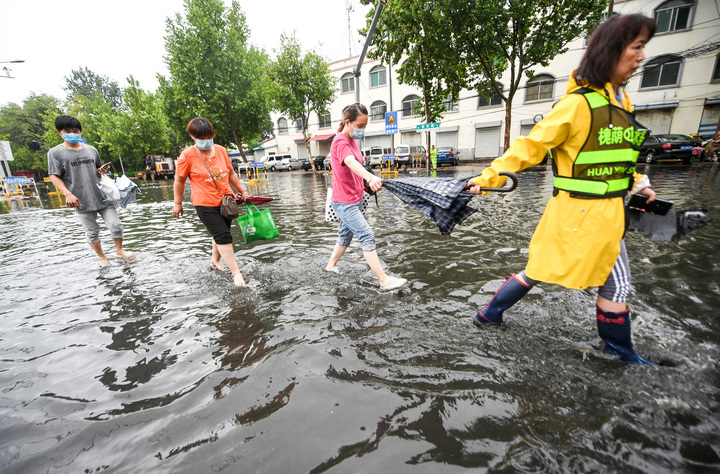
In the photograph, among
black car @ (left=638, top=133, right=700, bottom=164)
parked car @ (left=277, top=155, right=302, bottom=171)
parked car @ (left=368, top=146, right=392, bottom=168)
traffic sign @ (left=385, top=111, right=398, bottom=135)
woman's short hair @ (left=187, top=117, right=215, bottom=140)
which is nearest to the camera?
woman's short hair @ (left=187, top=117, right=215, bottom=140)

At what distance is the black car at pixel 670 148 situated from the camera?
15695mm

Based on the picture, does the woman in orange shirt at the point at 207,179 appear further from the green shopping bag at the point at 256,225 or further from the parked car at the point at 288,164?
the parked car at the point at 288,164

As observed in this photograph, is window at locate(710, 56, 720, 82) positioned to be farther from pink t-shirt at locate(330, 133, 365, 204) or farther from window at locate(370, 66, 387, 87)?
pink t-shirt at locate(330, 133, 365, 204)

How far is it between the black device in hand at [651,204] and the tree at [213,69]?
2368cm

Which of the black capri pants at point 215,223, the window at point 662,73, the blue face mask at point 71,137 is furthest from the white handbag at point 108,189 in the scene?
the window at point 662,73

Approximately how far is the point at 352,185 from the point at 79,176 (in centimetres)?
384

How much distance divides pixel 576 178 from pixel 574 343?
121 centimetres

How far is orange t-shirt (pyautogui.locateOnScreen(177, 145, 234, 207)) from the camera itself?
3355 millimetres

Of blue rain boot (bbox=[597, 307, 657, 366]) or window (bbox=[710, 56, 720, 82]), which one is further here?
window (bbox=[710, 56, 720, 82])

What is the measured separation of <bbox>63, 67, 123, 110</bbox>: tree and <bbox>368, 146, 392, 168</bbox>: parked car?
6186 cm

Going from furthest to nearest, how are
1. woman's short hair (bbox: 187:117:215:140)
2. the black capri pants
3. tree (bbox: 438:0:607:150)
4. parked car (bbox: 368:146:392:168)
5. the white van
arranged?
the white van → parked car (bbox: 368:146:392:168) → tree (bbox: 438:0:607:150) → the black capri pants → woman's short hair (bbox: 187:117:215:140)

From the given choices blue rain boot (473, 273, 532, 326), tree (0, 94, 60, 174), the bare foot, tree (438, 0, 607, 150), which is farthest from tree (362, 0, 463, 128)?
tree (0, 94, 60, 174)

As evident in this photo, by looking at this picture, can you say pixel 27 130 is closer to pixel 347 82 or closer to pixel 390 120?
pixel 347 82

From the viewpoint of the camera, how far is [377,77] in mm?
33125
